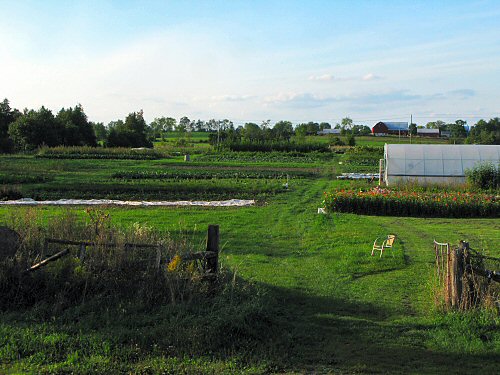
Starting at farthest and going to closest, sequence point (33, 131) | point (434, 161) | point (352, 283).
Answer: point (33, 131) < point (434, 161) < point (352, 283)

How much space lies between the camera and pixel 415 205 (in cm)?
1900

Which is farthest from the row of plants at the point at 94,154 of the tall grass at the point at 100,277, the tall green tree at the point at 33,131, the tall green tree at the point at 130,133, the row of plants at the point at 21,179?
the tall grass at the point at 100,277

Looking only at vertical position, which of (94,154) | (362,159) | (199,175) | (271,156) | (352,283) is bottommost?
(352,283)

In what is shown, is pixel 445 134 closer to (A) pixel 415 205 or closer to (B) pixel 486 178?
(B) pixel 486 178

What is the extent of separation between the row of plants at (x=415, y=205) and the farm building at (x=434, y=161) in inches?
259

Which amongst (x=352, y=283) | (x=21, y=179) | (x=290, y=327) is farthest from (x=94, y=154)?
(x=290, y=327)

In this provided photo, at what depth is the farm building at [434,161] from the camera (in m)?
26.1

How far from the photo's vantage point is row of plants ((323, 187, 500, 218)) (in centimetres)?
1883

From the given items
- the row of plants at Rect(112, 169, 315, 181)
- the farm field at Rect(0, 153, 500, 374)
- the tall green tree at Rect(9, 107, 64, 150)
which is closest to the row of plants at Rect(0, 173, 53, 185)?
the row of plants at Rect(112, 169, 315, 181)

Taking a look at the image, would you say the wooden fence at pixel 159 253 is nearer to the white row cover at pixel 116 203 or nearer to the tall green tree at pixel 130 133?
the white row cover at pixel 116 203

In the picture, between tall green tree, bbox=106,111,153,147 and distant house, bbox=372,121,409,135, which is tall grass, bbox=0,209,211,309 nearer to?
tall green tree, bbox=106,111,153,147

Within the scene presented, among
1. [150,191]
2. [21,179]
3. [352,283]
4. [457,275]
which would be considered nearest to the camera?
[457,275]

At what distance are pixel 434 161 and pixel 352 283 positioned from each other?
18.6 m

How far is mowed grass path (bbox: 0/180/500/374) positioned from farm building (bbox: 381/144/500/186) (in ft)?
29.0
